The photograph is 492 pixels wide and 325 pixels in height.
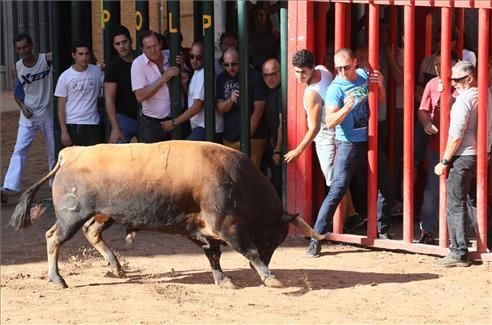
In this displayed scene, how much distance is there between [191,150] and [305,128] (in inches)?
75.7

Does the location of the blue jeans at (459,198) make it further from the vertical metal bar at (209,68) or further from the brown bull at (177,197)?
the vertical metal bar at (209,68)

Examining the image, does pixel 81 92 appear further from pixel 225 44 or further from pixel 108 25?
pixel 225 44

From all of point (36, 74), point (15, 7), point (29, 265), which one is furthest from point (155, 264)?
point (15, 7)

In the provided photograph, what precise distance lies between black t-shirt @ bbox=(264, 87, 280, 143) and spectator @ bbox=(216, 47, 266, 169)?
0.06 metres

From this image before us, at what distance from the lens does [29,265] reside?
10.3m

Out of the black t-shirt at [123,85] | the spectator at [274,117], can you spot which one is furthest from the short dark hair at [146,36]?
the spectator at [274,117]

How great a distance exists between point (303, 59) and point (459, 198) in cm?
170

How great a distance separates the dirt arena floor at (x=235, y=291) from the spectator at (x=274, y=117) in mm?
717

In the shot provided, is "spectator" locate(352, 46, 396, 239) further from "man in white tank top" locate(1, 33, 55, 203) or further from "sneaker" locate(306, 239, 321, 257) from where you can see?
"man in white tank top" locate(1, 33, 55, 203)

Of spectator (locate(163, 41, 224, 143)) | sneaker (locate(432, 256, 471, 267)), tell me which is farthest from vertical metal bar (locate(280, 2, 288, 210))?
sneaker (locate(432, 256, 471, 267))

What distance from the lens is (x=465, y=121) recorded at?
9477mm

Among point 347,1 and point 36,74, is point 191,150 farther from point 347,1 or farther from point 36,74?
point 36,74

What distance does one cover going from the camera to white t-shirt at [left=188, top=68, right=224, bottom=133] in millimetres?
11555

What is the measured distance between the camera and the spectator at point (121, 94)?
11922mm
